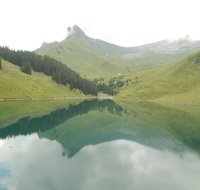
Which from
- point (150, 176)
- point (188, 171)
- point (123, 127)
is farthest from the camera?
point (123, 127)

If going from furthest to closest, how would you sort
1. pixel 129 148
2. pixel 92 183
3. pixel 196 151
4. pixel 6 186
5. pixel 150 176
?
1. pixel 129 148
2. pixel 196 151
3. pixel 150 176
4. pixel 92 183
5. pixel 6 186

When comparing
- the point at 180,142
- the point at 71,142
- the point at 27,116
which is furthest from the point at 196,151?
the point at 27,116

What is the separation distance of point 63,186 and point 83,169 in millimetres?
8981

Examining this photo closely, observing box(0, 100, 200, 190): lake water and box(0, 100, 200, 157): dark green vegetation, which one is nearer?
box(0, 100, 200, 190): lake water

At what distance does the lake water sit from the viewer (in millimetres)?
39125

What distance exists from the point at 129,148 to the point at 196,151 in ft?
45.6

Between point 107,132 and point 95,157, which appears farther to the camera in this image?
point 107,132

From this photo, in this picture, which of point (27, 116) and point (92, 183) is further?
point (27, 116)

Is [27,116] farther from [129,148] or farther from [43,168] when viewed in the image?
[43,168]

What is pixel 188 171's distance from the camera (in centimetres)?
4778

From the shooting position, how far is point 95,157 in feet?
179

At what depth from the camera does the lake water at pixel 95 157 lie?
39.1 metres

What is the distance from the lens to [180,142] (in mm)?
74875

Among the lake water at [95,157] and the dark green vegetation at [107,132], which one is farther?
the dark green vegetation at [107,132]
